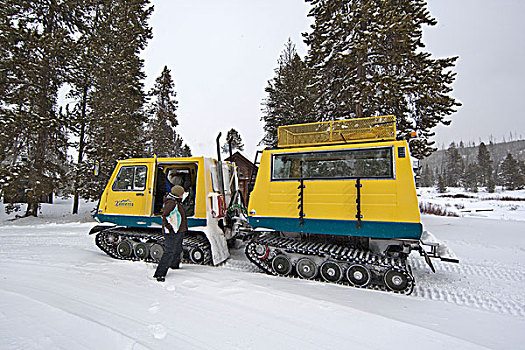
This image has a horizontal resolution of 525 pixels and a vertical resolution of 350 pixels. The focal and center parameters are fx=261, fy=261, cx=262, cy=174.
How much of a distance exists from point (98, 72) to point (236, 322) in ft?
52.1

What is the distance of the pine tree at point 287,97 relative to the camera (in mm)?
16406

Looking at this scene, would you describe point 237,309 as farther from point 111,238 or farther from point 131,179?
point 111,238

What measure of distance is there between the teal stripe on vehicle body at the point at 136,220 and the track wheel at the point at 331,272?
2.57 meters

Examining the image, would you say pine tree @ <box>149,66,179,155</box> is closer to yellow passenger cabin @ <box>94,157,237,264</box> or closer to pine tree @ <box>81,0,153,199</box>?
pine tree @ <box>81,0,153,199</box>

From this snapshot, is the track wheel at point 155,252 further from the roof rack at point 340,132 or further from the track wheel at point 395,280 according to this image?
the track wheel at point 395,280

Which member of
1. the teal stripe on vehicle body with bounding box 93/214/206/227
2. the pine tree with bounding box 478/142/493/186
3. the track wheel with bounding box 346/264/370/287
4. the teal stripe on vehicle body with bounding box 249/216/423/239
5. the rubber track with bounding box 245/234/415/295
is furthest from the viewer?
the pine tree with bounding box 478/142/493/186

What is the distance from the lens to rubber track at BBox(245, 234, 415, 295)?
426 centimetres

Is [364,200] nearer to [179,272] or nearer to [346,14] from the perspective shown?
[179,272]

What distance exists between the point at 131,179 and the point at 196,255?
234 centimetres

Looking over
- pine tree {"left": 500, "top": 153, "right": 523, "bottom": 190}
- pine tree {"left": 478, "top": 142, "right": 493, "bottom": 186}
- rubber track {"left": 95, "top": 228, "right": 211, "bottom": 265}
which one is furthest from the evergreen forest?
pine tree {"left": 478, "top": 142, "right": 493, "bottom": 186}

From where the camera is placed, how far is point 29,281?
167 inches

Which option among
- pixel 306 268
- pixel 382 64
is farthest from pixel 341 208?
pixel 382 64

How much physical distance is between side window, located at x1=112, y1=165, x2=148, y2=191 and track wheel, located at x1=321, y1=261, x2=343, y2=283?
4254 millimetres

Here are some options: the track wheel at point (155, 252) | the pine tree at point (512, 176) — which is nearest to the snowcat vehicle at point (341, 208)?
the track wheel at point (155, 252)
